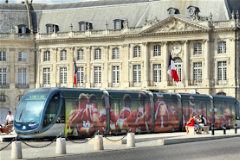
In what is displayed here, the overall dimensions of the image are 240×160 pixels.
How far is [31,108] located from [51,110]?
1.25 meters

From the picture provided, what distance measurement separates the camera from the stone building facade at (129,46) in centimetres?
7306

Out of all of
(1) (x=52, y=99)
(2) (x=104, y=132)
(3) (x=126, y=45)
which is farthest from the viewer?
(3) (x=126, y=45)

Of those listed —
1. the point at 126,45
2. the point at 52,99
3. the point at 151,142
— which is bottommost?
the point at 151,142

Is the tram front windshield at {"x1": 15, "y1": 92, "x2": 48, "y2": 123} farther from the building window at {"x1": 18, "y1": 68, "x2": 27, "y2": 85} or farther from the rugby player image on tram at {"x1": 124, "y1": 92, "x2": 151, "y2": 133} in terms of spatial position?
the building window at {"x1": 18, "y1": 68, "x2": 27, "y2": 85}

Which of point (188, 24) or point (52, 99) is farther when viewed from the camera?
point (188, 24)

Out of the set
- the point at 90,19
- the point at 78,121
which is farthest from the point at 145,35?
the point at 78,121

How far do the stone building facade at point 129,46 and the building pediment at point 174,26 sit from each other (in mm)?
124

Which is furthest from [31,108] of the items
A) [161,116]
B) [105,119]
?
[161,116]

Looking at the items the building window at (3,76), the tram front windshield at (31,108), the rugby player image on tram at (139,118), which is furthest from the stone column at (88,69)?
the tram front windshield at (31,108)

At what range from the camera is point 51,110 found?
3534 cm

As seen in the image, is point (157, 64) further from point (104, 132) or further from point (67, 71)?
point (104, 132)

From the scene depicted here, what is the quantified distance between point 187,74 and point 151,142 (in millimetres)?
41318

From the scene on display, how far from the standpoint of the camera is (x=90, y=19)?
81812 mm

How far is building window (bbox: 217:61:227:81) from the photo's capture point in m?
72.8
